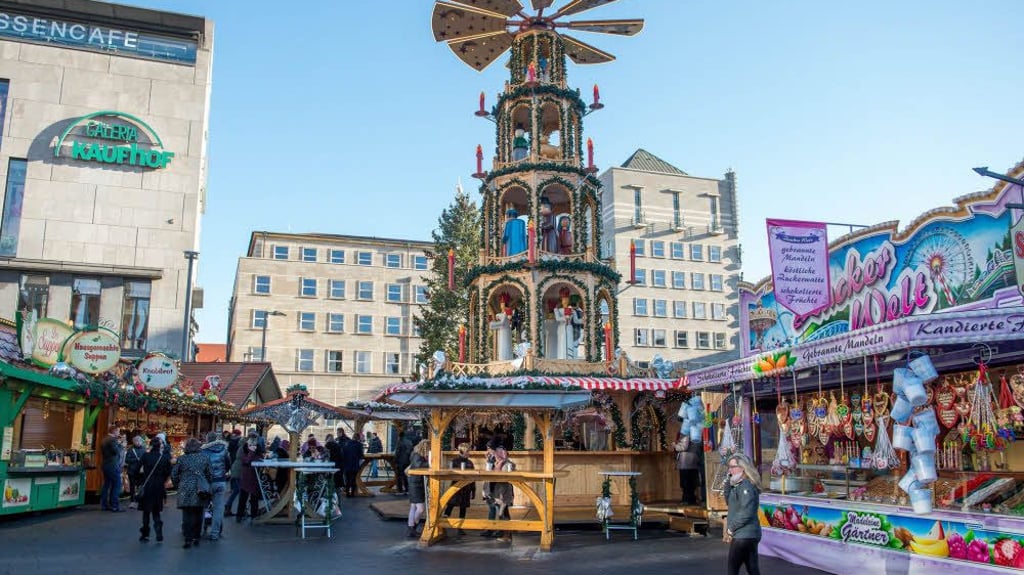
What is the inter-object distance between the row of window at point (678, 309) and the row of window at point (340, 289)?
16.1m

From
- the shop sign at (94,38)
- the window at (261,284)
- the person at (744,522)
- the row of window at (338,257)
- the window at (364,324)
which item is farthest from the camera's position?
the window at (364,324)

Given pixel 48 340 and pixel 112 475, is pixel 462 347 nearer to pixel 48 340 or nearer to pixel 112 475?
pixel 112 475

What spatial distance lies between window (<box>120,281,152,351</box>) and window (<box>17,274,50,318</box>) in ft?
10.2

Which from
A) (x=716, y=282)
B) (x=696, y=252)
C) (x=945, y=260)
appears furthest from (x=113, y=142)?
(x=716, y=282)

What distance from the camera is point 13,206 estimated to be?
115 ft

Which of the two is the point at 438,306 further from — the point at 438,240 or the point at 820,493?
the point at 820,493

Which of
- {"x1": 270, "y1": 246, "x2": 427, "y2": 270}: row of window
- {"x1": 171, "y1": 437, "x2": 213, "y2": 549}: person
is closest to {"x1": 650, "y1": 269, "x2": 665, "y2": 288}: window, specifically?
{"x1": 270, "y1": 246, "x2": 427, "y2": 270}: row of window

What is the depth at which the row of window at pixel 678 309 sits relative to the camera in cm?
5903

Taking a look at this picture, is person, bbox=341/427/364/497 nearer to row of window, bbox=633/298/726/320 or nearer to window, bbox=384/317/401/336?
window, bbox=384/317/401/336

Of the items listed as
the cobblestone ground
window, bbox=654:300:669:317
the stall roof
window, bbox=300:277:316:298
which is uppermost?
window, bbox=300:277:316:298

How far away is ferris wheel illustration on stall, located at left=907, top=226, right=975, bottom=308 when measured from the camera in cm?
1698

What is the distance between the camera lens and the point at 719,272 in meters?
62.3

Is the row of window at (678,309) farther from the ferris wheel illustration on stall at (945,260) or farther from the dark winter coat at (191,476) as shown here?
the dark winter coat at (191,476)

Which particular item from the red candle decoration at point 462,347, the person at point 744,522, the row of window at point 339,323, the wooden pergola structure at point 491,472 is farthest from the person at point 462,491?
the row of window at point 339,323
